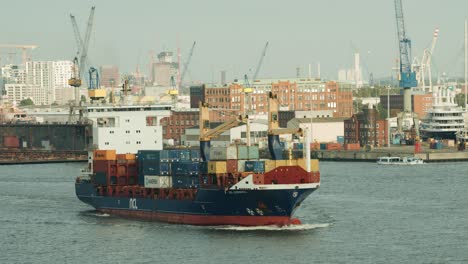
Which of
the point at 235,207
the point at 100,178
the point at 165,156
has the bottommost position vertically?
the point at 235,207

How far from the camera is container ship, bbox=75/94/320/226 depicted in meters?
52.9

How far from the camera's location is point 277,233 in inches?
2042

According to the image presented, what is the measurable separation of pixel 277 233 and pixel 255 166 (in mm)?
3482

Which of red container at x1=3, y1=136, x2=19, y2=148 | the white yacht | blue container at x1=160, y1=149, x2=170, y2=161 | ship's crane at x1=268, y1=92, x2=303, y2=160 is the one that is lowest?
blue container at x1=160, y1=149, x2=170, y2=161

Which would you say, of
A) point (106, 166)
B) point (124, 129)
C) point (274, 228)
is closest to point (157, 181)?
point (106, 166)

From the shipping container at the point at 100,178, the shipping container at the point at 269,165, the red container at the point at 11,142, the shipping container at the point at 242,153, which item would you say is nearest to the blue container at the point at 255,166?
the shipping container at the point at 269,165

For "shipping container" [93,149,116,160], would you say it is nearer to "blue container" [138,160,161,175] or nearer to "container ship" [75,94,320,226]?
"container ship" [75,94,320,226]

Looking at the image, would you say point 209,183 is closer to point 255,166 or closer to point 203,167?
point 203,167

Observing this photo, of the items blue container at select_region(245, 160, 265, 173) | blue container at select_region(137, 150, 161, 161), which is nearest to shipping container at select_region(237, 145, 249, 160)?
blue container at select_region(245, 160, 265, 173)

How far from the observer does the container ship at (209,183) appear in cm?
5288

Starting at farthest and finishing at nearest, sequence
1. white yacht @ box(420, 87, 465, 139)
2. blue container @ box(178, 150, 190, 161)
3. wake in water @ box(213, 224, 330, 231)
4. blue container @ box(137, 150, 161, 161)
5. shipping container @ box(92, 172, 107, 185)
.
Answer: white yacht @ box(420, 87, 465, 139) < shipping container @ box(92, 172, 107, 185) < blue container @ box(137, 150, 161, 161) < blue container @ box(178, 150, 190, 161) < wake in water @ box(213, 224, 330, 231)

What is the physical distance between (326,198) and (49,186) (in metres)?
19.6

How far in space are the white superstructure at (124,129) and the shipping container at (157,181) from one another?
35.9 ft

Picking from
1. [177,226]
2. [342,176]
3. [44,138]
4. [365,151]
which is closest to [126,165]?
[177,226]
